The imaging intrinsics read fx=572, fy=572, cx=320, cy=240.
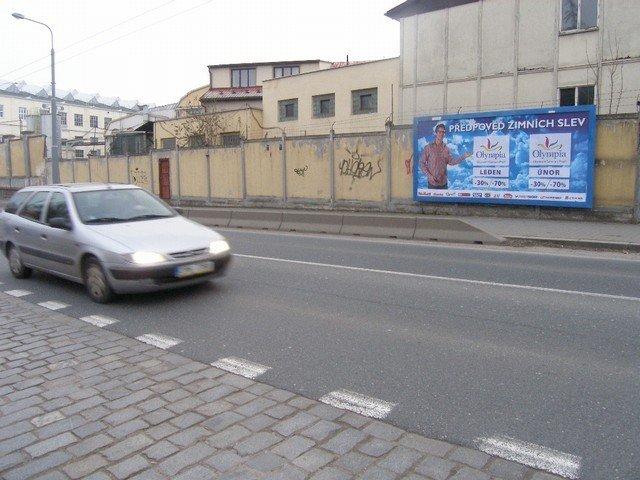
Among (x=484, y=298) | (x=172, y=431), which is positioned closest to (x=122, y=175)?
(x=484, y=298)

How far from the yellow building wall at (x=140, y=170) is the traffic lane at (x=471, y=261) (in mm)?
15362

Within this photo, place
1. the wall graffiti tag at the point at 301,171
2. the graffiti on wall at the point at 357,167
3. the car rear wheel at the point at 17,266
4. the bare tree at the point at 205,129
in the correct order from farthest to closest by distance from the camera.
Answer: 1. the bare tree at the point at 205,129
2. the wall graffiti tag at the point at 301,171
3. the graffiti on wall at the point at 357,167
4. the car rear wheel at the point at 17,266

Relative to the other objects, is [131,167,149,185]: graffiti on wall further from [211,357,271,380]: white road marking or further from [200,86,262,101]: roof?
[211,357,271,380]: white road marking

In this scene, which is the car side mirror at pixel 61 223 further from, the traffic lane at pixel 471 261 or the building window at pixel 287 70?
the building window at pixel 287 70

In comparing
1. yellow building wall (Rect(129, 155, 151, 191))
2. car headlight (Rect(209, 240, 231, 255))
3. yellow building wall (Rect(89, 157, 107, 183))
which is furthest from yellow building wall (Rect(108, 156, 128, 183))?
car headlight (Rect(209, 240, 231, 255))

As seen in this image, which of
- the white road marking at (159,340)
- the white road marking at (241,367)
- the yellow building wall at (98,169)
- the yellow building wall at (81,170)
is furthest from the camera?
the yellow building wall at (81,170)

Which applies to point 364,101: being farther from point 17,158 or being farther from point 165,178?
point 17,158

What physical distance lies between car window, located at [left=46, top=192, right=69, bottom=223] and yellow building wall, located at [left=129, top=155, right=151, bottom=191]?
19873 mm

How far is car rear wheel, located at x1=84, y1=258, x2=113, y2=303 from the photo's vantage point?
23.3ft

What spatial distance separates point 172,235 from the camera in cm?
736

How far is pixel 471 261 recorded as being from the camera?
1027 centimetres

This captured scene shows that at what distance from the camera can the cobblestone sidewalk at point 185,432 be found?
10.6ft

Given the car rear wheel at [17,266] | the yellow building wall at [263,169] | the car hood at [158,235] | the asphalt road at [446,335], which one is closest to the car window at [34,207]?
the car rear wheel at [17,266]

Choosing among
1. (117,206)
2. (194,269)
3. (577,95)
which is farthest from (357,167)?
(194,269)
